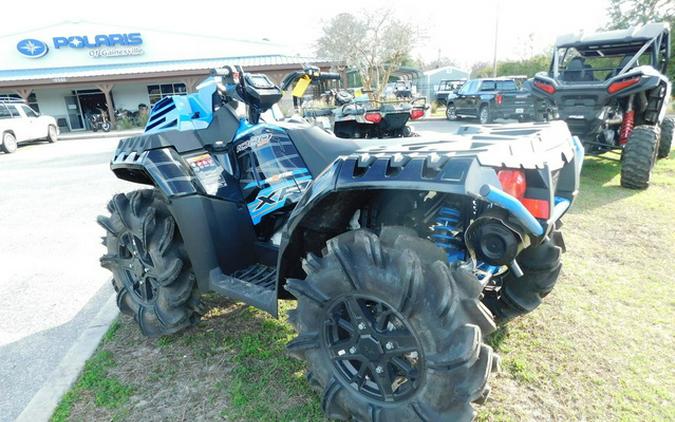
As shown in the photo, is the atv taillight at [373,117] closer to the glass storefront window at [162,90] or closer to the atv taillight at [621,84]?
the atv taillight at [621,84]

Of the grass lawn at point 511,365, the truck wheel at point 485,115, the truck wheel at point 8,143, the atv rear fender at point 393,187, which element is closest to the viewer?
the atv rear fender at point 393,187

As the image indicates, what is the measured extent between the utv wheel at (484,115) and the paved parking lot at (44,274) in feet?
46.5

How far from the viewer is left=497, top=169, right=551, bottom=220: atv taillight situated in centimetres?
176

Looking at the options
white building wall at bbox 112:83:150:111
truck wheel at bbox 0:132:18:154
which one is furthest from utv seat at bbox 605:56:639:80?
white building wall at bbox 112:83:150:111

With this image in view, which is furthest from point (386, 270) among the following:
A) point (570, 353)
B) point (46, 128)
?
point (46, 128)

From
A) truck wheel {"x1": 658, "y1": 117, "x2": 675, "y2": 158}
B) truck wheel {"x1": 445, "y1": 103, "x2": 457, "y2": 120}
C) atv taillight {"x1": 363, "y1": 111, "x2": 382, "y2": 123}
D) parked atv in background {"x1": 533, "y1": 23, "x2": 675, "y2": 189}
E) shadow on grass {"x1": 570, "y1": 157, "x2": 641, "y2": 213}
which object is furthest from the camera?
truck wheel {"x1": 445, "y1": 103, "x2": 457, "y2": 120}

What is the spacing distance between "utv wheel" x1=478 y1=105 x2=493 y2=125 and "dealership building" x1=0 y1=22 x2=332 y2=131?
49.0ft

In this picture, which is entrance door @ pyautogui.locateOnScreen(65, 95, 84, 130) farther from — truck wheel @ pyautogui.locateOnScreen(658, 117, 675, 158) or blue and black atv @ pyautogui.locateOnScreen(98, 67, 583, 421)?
truck wheel @ pyautogui.locateOnScreen(658, 117, 675, 158)

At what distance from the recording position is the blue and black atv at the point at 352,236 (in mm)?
1785

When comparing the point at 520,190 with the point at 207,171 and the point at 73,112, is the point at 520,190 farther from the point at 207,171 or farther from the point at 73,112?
the point at 73,112

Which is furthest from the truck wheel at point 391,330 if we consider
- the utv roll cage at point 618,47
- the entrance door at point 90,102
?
the entrance door at point 90,102

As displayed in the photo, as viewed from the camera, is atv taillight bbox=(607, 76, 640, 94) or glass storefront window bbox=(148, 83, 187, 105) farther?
glass storefront window bbox=(148, 83, 187, 105)

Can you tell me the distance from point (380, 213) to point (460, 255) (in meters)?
0.50

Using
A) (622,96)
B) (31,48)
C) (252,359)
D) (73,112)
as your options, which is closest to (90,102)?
(73,112)
